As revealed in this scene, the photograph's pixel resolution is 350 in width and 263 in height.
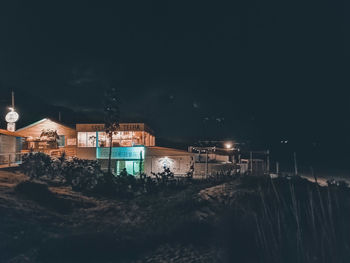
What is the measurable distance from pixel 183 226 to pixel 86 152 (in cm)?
2370

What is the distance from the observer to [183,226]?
16.0m

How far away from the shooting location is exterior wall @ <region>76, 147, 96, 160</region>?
3725 centimetres

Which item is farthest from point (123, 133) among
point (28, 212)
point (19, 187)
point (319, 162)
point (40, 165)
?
point (319, 162)

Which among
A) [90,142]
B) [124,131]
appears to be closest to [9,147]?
[90,142]

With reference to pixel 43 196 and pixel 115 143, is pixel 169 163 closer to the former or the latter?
pixel 115 143

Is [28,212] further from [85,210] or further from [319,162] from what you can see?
[319,162]

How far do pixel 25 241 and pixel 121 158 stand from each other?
21.8 metres

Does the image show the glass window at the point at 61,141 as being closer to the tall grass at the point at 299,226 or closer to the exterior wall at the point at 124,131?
the exterior wall at the point at 124,131

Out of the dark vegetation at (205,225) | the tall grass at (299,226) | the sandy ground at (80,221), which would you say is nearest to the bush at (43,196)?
the dark vegetation at (205,225)

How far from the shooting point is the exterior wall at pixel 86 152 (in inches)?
1467

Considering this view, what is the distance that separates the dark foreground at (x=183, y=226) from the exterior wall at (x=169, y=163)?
1231 cm

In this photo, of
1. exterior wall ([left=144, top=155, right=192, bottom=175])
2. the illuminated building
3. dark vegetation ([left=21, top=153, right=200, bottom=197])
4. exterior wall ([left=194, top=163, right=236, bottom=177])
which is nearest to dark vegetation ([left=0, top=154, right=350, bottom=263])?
dark vegetation ([left=21, top=153, right=200, bottom=197])

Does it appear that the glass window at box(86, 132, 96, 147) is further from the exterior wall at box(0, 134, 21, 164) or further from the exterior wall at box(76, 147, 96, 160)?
the exterior wall at box(0, 134, 21, 164)

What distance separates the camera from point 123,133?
128 ft
